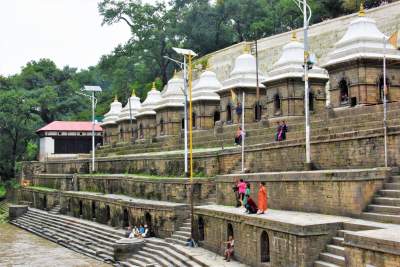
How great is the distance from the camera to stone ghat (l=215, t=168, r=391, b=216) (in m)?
11.9

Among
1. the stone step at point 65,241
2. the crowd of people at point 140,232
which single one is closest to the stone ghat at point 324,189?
the crowd of people at point 140,232

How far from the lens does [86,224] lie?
26.3 metres

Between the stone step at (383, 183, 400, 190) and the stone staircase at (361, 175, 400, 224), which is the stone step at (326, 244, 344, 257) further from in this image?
the stone step at (383, 183, 400, 190)

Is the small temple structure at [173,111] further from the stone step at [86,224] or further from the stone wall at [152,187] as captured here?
the stone step at [86,224]

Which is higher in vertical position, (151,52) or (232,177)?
(151,52)

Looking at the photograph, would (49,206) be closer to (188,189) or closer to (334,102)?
(188,189)

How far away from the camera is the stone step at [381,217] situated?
1094 cm

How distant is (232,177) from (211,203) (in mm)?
2162

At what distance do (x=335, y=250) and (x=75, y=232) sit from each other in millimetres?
17517

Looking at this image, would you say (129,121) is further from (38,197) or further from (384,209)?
(384,209)

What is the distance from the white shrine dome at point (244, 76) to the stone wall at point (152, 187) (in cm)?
671

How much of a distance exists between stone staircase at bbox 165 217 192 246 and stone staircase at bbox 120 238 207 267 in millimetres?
243

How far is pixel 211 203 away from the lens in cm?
1900

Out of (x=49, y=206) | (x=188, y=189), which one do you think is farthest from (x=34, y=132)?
(x=188, y=189)
